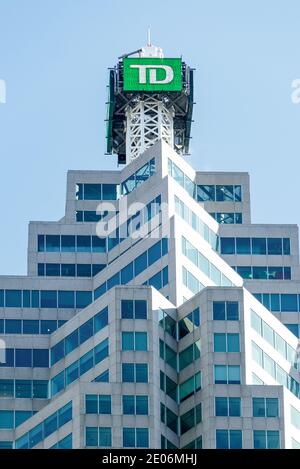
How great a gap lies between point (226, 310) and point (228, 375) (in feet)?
16.7

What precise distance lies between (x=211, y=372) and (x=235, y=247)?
3670 centimetres

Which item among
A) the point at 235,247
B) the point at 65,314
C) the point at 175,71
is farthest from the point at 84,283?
the point at 175,71

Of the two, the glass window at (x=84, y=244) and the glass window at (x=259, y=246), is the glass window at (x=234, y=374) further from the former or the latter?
the glass window at (x=84, y=244)

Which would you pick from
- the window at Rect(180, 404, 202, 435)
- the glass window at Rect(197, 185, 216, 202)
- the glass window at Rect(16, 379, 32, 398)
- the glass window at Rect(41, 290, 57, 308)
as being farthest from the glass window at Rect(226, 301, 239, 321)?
the glass window at Rect(197, 185, 216, 202)

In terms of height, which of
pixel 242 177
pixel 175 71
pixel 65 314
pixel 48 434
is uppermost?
pixel 175 71

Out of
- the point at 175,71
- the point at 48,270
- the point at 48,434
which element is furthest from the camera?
the point at 175,71

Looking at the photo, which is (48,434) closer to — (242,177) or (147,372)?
(147,372)

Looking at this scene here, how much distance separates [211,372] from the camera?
12888cm

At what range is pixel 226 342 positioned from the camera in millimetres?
130000

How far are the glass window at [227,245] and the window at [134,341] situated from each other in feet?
112

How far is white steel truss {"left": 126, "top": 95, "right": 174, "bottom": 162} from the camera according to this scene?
176375mm

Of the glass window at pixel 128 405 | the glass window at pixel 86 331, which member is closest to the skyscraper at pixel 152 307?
the glass window at pixel 128 405

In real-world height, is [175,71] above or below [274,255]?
above

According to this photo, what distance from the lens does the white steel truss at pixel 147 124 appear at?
579 ft
